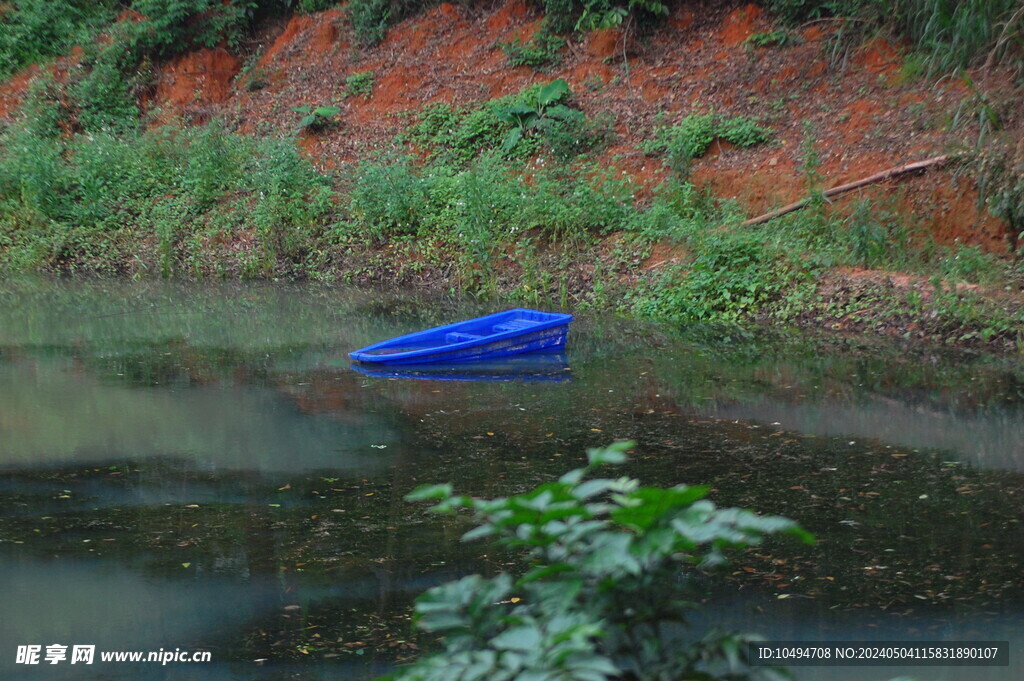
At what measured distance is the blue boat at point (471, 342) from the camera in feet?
35.6

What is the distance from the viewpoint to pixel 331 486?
6.95m

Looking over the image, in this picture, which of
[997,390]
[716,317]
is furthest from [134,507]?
[716,317]

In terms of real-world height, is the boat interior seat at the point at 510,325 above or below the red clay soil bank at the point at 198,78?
below

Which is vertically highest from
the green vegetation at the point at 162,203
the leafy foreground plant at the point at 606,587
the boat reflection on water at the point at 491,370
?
the leafy foreground plant at the point at 606,587

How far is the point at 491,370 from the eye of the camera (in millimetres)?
10773

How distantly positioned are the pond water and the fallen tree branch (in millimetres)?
2952

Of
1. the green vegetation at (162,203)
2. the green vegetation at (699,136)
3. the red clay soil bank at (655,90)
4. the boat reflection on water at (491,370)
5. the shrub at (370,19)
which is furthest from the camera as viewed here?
the shrub at (370,19)

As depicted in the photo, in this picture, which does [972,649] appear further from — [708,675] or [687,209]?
[687,209]

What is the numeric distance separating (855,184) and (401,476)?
968 centimetres

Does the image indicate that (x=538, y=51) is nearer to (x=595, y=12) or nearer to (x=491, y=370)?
(x=595, y=12)

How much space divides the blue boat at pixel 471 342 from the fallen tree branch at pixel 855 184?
447cm

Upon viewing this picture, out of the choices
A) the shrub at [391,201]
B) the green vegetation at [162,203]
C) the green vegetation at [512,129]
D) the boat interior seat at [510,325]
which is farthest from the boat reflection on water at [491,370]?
the green vegetation at [162,203]

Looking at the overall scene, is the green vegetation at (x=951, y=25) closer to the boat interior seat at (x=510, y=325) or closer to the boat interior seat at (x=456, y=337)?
the boat interior seat at (x=510, y=325)

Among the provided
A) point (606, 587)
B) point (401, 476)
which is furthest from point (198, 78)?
point (606, 587)
